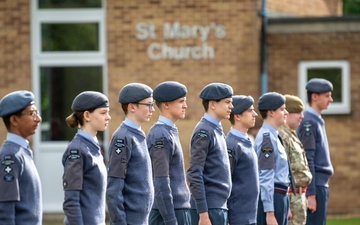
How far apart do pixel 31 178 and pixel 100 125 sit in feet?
3.73

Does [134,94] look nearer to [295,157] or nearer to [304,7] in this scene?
[295,157]

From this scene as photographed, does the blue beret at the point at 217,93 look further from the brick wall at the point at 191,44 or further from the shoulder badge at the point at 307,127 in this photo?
the brick wall at the point at 191,44

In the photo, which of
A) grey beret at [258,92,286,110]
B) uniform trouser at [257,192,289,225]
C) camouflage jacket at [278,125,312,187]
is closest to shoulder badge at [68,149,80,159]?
uniform trouser at [257,192,289,225]

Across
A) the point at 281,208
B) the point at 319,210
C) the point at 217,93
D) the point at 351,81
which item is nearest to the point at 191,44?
the point at 351,81

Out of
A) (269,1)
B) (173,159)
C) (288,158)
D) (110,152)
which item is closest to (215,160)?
(173,159)

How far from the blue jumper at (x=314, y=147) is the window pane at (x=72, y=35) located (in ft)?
23.4

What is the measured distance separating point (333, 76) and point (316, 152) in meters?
6.64

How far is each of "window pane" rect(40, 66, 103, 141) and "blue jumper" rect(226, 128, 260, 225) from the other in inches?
357

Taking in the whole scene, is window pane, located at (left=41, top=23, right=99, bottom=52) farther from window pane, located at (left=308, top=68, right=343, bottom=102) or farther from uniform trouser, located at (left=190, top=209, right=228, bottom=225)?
uniform trouser, located at (left=190, top=209, right=228, bottom=225)

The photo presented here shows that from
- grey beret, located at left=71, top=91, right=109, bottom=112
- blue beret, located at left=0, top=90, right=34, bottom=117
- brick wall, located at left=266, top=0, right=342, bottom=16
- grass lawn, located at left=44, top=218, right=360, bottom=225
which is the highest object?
brick wall, located at left=266, top=0, right=342, bottom=16

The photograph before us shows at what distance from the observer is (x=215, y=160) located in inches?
414

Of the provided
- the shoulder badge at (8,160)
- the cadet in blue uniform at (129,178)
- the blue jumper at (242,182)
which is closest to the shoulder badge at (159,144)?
the cadet in blue uniform at (129,178)

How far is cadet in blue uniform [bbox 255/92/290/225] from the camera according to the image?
38.2 feet

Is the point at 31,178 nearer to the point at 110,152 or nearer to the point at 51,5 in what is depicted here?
the point at 110,152
